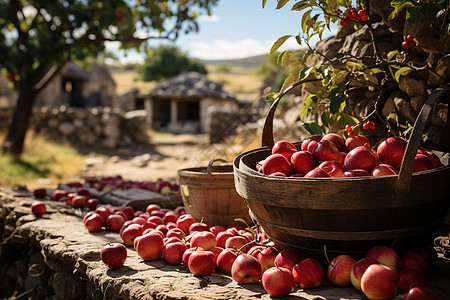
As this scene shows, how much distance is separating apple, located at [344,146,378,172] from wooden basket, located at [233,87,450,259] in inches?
9.6

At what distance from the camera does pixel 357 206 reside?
4.85ft

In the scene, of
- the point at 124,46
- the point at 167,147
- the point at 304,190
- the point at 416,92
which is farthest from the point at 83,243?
the point at 167,147

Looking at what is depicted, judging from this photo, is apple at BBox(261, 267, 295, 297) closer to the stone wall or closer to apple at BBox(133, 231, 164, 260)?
apple at BBox(133, 231, 164, 260)

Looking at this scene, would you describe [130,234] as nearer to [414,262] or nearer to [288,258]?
[288,258]

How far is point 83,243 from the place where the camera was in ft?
7.95

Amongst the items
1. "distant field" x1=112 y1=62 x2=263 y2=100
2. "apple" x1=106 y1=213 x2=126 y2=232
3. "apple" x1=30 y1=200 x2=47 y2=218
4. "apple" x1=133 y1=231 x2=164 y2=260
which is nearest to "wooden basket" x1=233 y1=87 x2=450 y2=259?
"apple" x1=133 y1=231 x2=164 y2=260

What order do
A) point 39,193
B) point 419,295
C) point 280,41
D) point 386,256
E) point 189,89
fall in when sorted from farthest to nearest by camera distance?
point 189,89, point 39,193, point 280,41, point 386,256, point 419,295

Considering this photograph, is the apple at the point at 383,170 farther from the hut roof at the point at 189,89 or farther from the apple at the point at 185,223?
the hut roof at the point at 189,89

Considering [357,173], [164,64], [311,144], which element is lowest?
[357,173]

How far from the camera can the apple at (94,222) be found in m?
2.69

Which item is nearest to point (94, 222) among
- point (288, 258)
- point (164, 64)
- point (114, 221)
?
point (114, 221)

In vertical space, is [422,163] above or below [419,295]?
above

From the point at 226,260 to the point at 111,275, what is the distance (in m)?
0.57

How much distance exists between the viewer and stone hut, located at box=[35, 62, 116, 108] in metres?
18.3
